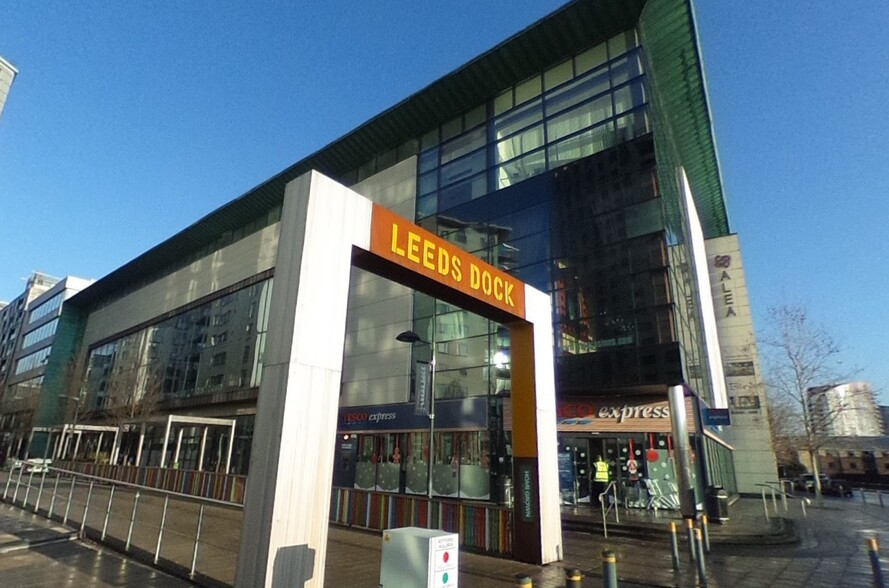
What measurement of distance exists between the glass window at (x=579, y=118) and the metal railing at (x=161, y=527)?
18990 mm

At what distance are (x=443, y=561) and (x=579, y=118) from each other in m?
20.2

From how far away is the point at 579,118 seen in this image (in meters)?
21.5

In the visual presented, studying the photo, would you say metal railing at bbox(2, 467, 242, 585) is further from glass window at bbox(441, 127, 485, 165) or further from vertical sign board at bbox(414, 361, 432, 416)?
glass window at bbox(441, 127, 485, 165)

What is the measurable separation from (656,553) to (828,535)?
7.37 meters

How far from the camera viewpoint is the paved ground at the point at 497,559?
27.2 feet

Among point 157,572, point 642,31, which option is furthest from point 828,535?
point 642,31

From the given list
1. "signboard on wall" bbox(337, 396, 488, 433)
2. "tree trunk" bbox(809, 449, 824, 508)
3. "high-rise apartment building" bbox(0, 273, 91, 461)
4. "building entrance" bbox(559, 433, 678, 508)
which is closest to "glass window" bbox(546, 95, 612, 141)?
"signboard on wall" bbox(337, 396, 488, 433)

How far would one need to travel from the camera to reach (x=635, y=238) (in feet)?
60.2

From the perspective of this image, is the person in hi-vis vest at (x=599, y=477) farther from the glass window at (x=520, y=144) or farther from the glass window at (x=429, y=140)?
the glass window at (x=429, y=140)

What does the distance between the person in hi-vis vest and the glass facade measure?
68.9 ft

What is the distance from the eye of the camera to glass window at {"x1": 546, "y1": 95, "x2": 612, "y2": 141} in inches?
814

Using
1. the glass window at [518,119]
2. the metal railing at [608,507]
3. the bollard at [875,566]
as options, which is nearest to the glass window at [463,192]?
the glass window at [518,119]

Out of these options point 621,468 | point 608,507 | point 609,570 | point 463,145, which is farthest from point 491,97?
point 609,570

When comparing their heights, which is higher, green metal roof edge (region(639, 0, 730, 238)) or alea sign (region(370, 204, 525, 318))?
green metal roof edge (region(639, 0, 730, 238))
